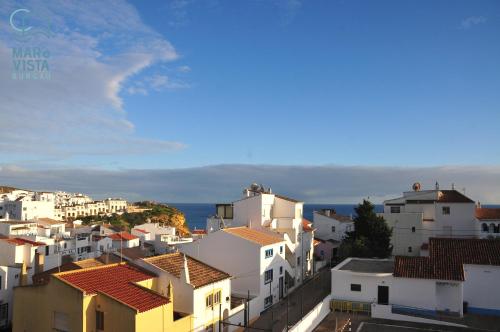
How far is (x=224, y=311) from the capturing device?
29484mm

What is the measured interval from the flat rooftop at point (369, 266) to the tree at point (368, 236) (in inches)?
220

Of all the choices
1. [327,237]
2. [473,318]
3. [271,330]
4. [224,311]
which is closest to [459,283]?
[473,318]

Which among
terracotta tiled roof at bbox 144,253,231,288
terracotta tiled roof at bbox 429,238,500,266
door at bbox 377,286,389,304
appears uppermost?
terracotta tiled roof at bbox 429,238,500,266

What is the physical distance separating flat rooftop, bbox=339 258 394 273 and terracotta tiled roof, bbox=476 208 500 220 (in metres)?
16.8

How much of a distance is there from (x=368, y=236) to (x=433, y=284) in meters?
15.9

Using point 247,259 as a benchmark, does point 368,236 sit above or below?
above

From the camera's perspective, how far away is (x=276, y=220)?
45.1m

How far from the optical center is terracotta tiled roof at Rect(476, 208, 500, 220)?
4562cm

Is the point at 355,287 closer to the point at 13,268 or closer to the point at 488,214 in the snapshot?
the point at 488,214

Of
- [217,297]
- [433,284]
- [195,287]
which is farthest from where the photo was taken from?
[217,297]

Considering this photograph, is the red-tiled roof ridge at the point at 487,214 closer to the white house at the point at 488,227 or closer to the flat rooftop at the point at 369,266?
the white house at the point at 488,227

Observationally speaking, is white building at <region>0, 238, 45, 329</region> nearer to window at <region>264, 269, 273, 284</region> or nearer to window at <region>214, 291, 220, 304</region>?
window at <region>214, 291, 220, 304</region>

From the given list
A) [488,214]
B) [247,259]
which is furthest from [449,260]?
[488,214]

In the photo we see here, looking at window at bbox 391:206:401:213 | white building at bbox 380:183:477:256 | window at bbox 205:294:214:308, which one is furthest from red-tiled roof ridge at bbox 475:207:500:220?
window at bbox 205:294:214:308
